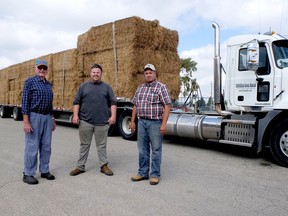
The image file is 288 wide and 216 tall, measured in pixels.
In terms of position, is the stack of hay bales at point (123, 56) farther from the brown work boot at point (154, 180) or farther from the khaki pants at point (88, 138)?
the brown work boot at point (154, 180)

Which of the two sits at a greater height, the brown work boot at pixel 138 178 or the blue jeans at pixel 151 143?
the blue jeans at pixel 151 143

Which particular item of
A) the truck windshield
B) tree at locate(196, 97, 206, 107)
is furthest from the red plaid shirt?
tree at locate(196, 97, 206, 107)

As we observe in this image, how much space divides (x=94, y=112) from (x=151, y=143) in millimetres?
1082

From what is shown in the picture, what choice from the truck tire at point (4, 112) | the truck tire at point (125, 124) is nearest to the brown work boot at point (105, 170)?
the truck tire at point (125, 124)

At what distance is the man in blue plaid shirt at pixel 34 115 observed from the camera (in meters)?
4.91

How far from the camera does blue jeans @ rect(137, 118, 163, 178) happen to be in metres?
4.98

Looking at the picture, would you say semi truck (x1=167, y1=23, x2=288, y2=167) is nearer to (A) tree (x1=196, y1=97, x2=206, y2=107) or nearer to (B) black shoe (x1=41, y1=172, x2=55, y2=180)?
(A) tree (x1=196, y1=97, x2=206, y2=107)

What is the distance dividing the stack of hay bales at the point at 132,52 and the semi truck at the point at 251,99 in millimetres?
2217

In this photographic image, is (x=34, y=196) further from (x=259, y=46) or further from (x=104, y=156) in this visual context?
(x=259, y=46)

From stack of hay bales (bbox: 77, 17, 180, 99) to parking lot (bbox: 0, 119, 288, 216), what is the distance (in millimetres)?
3046

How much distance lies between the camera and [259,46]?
272 inches

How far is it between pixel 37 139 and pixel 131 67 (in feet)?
16.0

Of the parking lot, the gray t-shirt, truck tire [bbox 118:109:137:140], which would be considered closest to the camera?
the parking lot

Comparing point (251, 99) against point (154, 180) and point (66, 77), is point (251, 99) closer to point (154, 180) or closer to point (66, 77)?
point (154, 180)
